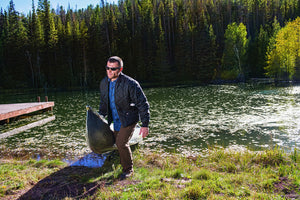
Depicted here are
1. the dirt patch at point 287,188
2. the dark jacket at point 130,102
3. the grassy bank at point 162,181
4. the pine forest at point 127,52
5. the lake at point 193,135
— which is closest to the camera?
the dirt patch at point 287,188

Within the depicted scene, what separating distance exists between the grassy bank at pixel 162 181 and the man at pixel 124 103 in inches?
23.0

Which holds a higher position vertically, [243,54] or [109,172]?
[243,54]

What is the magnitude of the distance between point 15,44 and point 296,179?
214 ft

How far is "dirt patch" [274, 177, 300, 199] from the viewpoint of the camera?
3.29 meters

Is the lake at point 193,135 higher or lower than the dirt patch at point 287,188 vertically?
lower

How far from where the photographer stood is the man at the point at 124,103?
4215 millimetres

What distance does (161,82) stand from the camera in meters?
53.0

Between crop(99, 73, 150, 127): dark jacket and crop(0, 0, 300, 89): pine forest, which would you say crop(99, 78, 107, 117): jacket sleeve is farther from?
crop(0, 0, 300, 89): pine forest

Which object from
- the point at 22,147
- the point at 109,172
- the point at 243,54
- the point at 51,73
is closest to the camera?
the point at 109,172

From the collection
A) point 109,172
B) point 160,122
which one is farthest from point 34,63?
point 109,172

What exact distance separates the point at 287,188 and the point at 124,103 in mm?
2929

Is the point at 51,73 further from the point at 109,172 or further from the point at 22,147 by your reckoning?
the point at 109,172

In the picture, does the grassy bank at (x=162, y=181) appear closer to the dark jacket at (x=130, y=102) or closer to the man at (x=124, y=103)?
the man at (x=124, y=103)

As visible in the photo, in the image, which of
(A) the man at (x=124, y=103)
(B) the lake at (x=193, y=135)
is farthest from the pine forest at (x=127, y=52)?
(A) the man at (x=124, y=103)
